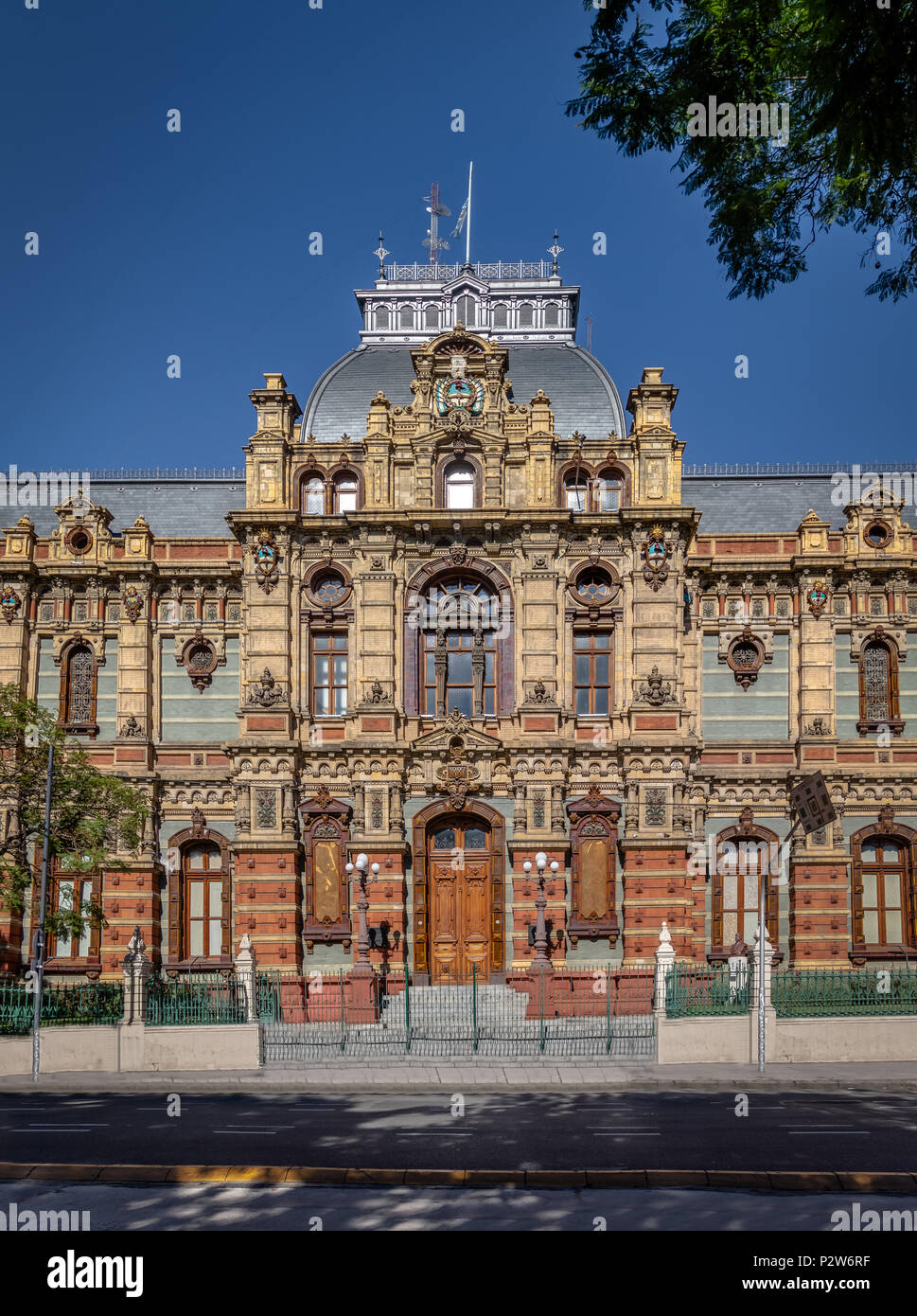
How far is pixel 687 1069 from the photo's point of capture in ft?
86.0

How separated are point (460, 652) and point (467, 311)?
1462 cm

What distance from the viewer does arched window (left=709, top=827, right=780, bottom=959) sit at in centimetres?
3669

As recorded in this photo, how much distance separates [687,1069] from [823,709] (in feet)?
47.1

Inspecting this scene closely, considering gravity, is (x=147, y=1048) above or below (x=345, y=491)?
below

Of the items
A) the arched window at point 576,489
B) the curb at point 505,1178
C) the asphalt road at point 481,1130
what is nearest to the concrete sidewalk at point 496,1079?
the asphalt road at point 481,1130

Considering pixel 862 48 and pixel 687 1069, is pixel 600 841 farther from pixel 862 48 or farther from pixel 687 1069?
pixel 862 48

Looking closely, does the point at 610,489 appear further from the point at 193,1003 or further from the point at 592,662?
the point at 193,1003

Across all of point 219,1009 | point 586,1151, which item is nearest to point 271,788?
point 219,1009

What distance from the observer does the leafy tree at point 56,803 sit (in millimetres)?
31513

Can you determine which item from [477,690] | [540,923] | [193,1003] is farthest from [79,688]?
[540,923]

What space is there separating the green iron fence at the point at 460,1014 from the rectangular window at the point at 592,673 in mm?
7302

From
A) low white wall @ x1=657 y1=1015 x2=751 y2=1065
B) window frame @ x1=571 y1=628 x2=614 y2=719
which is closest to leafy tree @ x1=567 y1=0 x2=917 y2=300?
low white wall @ x1=657 y1=1015 x2=751 y2=1065

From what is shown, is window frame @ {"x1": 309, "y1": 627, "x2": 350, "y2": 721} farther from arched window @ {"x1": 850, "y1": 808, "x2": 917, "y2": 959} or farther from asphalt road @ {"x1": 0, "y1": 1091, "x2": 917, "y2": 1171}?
arched window @ {"x1": 850, "y1": 808, "x2": 917, "y2": 959}

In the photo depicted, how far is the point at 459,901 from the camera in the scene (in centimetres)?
3606
